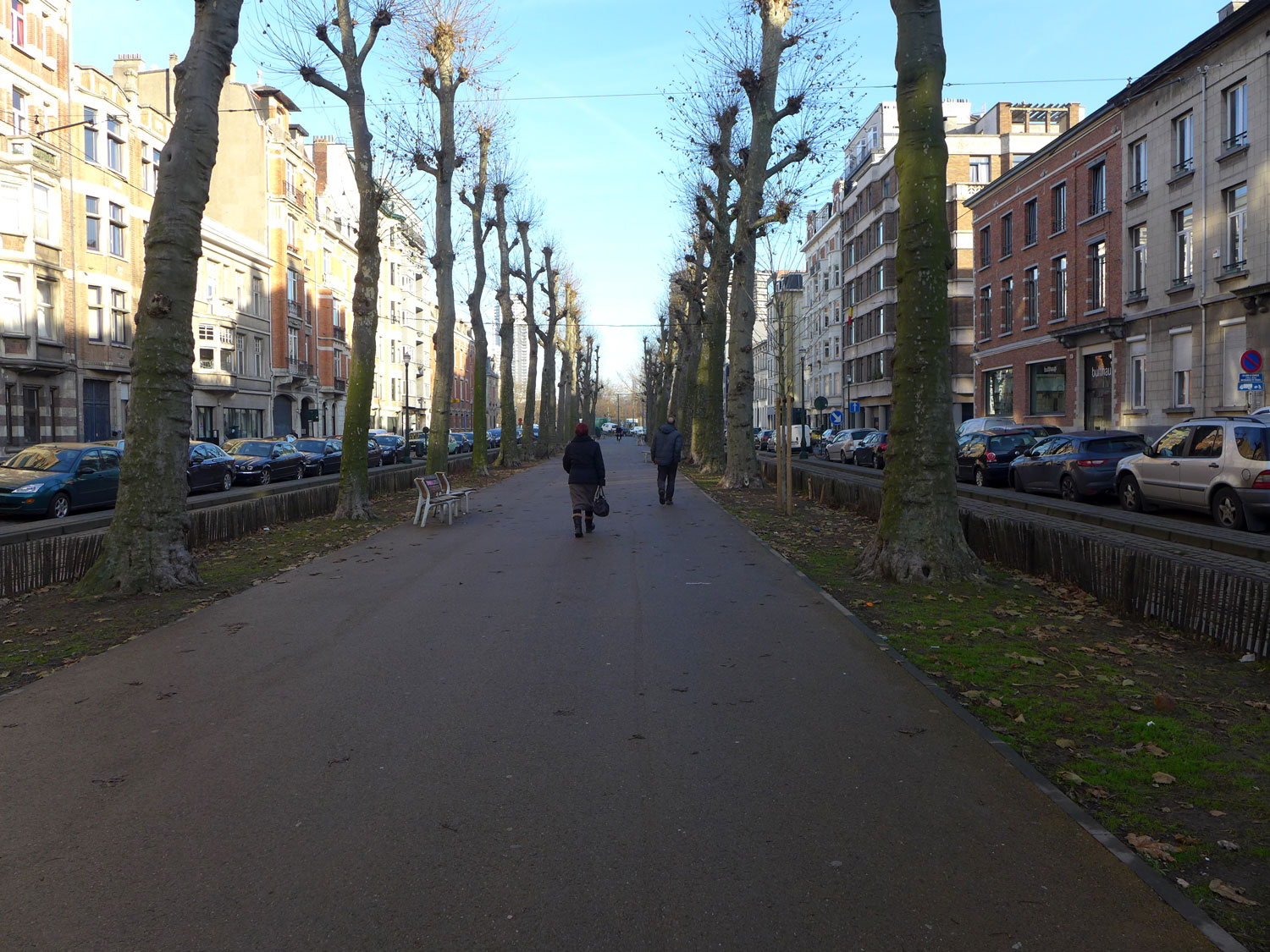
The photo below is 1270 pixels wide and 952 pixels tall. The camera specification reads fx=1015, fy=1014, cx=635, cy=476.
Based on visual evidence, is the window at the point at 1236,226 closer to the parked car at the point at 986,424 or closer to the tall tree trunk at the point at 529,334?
the parked car at the point at 986,424

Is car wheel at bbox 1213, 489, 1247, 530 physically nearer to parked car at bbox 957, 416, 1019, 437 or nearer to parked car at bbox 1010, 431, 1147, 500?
parked car at bbox 1010, 431, 1147, 500

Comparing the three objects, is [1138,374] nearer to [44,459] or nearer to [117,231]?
[44,459]

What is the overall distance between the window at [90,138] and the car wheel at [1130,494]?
3651 cm

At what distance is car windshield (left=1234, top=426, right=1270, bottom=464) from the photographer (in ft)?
48.5

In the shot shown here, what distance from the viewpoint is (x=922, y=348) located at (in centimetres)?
1067

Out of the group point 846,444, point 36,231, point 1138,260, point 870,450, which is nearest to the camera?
point 1138,260

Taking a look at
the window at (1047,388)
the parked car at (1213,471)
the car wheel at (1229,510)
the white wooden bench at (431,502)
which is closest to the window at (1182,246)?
the window at (1047,388)

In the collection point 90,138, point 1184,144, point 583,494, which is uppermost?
point 90,138

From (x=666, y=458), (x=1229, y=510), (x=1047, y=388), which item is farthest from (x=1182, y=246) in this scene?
(x=666, y=458)

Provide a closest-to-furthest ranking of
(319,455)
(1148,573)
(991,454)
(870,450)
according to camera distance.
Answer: (1148,573)
(991,454)
(319,455)
(870,450)

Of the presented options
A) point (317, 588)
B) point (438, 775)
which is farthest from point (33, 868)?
point (317, 588)

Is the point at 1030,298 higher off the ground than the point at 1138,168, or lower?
lower

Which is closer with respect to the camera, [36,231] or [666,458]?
[666,458]

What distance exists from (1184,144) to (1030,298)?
1187cm
